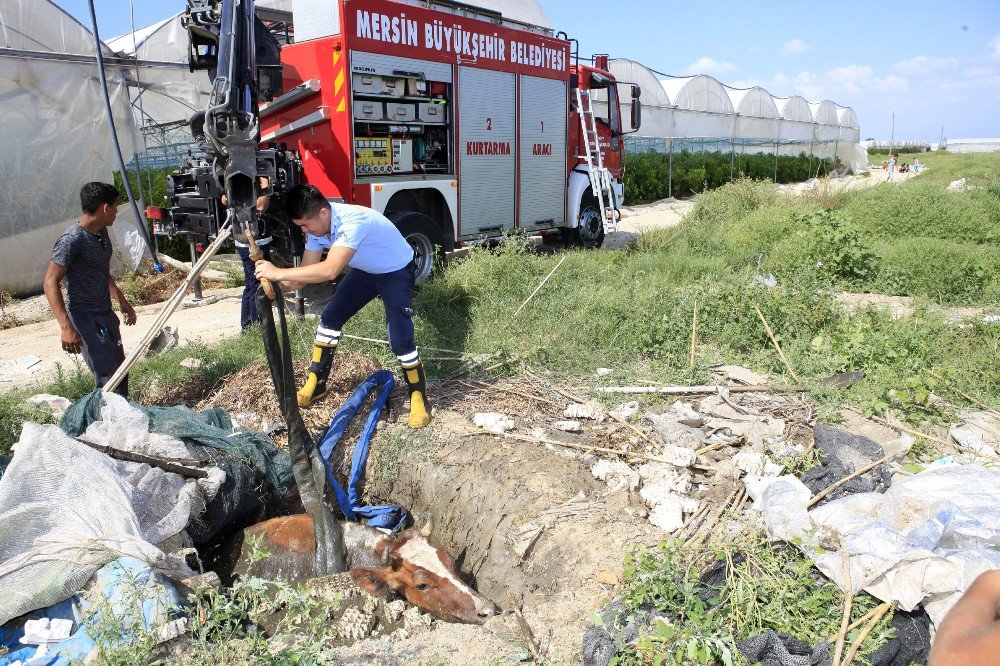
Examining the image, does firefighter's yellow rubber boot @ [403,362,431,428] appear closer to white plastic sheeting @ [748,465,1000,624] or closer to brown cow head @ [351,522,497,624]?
brown cow head @ [351,522,497,624]

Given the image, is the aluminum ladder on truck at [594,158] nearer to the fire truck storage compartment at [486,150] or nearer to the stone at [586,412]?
the fire truck storage compartment at [486,150]

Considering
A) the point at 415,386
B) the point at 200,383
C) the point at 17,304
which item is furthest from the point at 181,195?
the point at 17,304

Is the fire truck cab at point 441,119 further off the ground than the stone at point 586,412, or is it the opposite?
the fire truck cab at point 441,119

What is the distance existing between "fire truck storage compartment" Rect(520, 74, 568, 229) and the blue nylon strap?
5.89m

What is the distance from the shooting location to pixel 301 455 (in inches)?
183

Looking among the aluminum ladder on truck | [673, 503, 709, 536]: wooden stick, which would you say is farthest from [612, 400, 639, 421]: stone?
the aluminum ladder on truck

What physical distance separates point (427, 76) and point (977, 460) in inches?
278

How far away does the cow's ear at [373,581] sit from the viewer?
13.5 ft

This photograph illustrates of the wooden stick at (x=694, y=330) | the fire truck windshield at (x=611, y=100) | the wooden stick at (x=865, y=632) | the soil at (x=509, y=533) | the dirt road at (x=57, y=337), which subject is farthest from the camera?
the fire truck windshield at (x=611, y=100)

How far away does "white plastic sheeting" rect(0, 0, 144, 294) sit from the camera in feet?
32.4

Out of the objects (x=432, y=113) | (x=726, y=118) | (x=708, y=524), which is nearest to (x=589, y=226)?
(x=432, y=113)

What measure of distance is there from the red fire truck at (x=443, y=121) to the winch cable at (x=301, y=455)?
2.64 metres

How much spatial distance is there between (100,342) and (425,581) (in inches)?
122

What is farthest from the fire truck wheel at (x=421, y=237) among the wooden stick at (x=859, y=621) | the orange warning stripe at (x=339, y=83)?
the wooden stick at (x=859, y=621)
